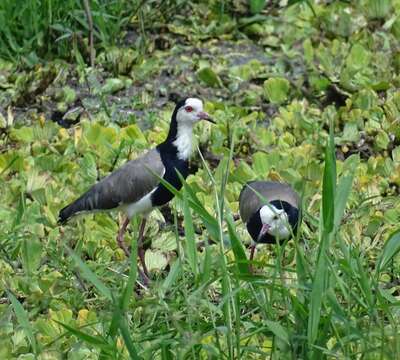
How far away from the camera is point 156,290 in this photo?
14.2 ft

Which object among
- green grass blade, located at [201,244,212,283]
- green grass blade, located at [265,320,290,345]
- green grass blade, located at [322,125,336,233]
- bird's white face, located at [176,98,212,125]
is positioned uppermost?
green grass blade, located at [322,125,336,233]

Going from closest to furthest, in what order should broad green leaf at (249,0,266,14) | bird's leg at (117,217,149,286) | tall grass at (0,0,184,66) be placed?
bird's leg at (117,217,149,286), tall grass at (0,0,184,66), broad green leaf at (249,0,266,14)

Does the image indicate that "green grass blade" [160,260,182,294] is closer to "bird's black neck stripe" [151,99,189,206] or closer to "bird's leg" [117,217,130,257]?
"bird's leg" [117,217,130,257]

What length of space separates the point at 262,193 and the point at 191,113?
0.71 metres

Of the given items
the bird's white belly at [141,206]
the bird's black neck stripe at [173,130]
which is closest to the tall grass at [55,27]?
the bird's black neck stripe at [173,130]

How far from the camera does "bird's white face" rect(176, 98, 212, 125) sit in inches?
271

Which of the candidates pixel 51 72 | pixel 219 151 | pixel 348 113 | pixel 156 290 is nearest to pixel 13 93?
pixel 51 72

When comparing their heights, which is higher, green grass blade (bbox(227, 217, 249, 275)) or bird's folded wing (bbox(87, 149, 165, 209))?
green grass blade (bbox(227, 217, 249, 275))

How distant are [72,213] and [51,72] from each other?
190 cm

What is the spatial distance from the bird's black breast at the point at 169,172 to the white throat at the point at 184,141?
3cm

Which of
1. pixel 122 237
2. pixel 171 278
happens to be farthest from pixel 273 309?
pixel 122 237

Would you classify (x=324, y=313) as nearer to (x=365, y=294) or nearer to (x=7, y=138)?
(x=365, y=294)

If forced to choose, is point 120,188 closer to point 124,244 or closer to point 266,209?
point 124,244

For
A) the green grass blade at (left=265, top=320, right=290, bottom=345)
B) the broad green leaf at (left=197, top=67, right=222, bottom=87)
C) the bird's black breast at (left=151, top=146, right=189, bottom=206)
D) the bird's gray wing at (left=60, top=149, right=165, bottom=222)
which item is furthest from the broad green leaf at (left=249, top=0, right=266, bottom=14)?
the green grass blade at (left=265, top=320, right=290, bottom=345)
